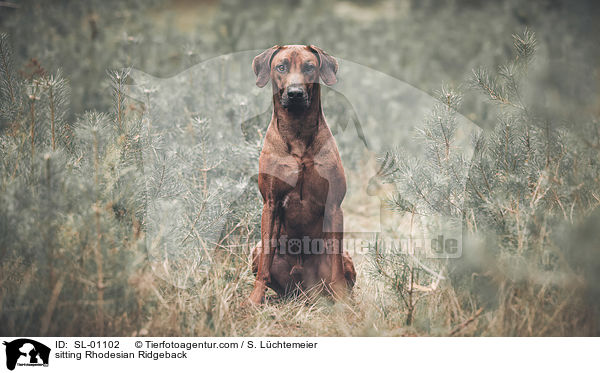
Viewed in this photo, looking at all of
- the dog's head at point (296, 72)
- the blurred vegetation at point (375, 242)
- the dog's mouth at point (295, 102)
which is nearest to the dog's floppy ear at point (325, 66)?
the dog's head at point (296, 72)

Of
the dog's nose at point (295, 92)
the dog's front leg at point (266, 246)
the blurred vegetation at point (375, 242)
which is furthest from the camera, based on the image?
the dog's front leg at point (266, 246)

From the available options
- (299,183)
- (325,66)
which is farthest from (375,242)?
(325,66)

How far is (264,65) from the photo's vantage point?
8.61ft

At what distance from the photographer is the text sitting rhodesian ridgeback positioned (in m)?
2.51

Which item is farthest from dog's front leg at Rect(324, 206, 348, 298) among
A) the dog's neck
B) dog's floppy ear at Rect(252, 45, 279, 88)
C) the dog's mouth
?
dog's floppy ear at Rect(252, 45, 279, 88)

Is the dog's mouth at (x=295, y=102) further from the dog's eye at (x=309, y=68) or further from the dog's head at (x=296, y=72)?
the dog's eye at (x=309, y=68)

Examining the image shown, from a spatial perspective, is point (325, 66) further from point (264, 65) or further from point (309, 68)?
point (264, 65)

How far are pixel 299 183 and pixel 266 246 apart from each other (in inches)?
17.3

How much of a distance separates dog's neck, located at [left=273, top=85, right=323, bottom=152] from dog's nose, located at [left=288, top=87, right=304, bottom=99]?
13 centimetres

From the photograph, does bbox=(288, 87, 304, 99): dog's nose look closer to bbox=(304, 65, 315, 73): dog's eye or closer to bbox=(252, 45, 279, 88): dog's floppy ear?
bbox=(304, 65, 315, 73): dog's eye

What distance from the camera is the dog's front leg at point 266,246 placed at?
266 centimetres

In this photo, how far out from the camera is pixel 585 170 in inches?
97.8

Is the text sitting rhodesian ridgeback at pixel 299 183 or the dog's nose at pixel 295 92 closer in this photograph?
the dog's nose at pixel 295 92
